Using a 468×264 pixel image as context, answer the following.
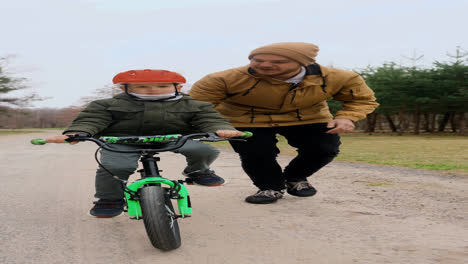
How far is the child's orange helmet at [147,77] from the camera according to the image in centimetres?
360

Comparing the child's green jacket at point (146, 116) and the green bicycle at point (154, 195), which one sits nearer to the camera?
the green bicycle at point (154, 195)

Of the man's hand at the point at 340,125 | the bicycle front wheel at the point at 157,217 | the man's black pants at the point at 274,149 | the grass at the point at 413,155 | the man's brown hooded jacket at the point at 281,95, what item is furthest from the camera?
the grass at the point at 413,155

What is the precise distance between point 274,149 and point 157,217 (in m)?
2.26

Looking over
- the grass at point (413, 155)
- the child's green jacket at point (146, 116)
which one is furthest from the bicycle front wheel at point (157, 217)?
the grass at point (413, 155)

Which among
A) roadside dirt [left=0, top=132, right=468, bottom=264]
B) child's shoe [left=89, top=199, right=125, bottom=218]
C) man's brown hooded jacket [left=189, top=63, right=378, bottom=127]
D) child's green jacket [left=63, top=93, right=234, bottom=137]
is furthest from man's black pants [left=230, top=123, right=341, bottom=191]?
child's shoe [left=89, top=199, right=125, bottom=218]

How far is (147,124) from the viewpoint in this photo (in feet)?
11.9

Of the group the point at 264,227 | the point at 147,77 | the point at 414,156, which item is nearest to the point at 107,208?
the point at 147,77

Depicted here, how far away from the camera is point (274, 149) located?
4906mm

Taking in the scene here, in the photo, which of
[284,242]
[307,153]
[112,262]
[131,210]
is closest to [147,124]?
[131,210]

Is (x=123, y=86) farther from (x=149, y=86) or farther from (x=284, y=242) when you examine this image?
(x=284, y=242)

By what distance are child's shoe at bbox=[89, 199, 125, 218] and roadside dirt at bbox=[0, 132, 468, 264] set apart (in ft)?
0.49

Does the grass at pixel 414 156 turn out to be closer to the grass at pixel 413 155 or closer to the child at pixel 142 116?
the grass at pixel 413 155

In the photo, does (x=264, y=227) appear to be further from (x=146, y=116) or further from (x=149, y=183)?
(x=146, y=116)

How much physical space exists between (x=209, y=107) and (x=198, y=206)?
127cm
